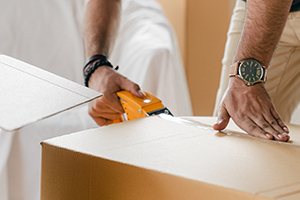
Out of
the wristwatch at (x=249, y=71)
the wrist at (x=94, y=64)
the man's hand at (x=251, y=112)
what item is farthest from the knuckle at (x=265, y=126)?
the wrist at (x=94, y=64)

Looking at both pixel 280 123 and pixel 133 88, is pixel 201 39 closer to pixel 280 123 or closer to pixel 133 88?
pixel 133 88

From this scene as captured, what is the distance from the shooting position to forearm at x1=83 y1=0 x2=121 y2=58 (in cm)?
117

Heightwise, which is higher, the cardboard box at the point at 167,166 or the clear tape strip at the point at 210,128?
the clear tape strip at the point at 210,128

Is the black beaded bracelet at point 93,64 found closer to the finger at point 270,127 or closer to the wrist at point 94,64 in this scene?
the wrist at point 94,64

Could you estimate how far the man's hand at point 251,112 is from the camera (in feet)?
2.23

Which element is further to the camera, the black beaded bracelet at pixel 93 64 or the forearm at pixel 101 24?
the forearm at pixel 101 24

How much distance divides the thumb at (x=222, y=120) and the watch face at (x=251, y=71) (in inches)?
3.7

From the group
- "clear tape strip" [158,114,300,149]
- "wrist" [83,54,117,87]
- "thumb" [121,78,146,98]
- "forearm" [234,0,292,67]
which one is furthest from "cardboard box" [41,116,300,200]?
"wrist" [83,54,117,87]

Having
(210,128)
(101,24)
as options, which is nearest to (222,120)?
(210,128)

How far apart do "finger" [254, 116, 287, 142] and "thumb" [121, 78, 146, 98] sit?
230 mm

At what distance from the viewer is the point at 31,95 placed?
1.70 ft

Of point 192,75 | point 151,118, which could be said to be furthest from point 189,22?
point 151,118

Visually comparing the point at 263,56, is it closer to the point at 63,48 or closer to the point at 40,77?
the point at 40,77

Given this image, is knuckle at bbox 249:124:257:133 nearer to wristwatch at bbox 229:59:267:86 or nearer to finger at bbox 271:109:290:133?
finger at bbox 271:109:290:133
